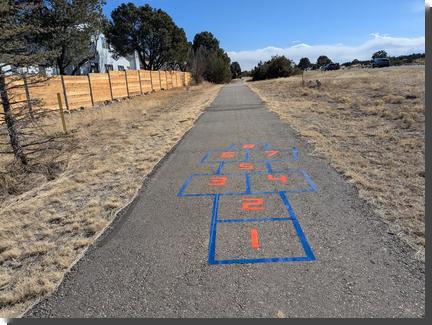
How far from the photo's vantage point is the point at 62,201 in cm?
539

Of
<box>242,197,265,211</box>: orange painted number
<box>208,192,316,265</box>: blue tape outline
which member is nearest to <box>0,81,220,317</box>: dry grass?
<box>208,192,316,265</box>: blue tape outline

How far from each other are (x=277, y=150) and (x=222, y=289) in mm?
5322

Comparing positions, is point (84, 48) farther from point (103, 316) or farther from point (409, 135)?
point (103, 316)

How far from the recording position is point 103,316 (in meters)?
2.74

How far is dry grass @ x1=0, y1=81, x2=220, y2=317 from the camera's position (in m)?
3.38

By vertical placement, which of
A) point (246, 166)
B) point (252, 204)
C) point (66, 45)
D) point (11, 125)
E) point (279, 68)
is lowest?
point (252, 204)

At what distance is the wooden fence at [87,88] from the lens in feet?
46.1

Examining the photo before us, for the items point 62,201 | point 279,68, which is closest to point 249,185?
point 62,201

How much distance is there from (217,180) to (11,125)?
14.4ft

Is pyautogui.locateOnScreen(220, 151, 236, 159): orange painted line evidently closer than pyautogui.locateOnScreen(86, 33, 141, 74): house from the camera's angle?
Yes

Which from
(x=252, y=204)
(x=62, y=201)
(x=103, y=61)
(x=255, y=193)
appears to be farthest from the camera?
(x=103, y=61)

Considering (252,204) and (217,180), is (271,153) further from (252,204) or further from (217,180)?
(252,204)

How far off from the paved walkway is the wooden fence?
20.5 ft

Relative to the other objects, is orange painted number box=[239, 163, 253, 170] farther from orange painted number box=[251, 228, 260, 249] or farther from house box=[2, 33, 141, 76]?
house box=[2, 33, 141, 76]
